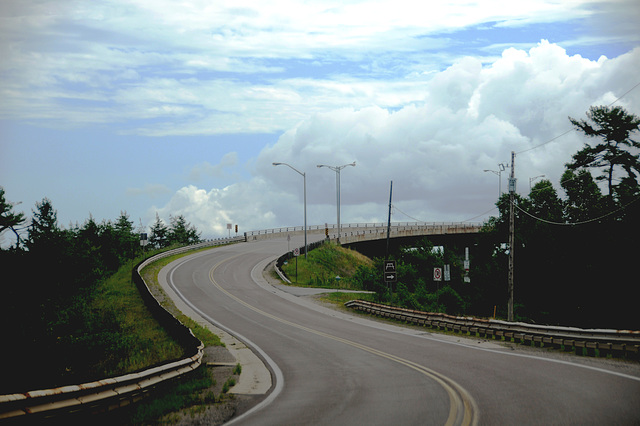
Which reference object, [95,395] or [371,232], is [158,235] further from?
[95,395]

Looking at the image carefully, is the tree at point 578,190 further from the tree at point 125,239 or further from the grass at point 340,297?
the tree at point 125,239

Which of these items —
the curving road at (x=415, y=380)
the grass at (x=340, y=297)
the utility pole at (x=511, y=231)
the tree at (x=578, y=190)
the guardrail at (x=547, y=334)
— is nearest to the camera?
Result: the curving road at (x=415, y=380)

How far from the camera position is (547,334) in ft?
68.6

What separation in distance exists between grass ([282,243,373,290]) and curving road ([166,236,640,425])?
2501cm

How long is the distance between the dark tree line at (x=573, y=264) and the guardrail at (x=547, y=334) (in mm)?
16835

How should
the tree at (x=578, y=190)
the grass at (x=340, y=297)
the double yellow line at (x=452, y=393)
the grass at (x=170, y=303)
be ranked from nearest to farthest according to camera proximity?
the double yellow line at (x=452, y=393) < the grass at (x=170, y=303) < the grass at (x=340, y=297) < the tree at (x=578, y=190)

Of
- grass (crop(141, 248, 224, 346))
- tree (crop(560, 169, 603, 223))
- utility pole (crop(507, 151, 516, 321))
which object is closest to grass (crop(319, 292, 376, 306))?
grass (crop(141, 248, 224, 346))

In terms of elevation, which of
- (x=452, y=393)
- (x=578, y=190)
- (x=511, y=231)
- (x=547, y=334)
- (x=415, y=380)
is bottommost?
(x=415, y=380)

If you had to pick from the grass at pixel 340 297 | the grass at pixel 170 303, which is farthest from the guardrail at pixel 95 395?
the grass at pixel 340 297

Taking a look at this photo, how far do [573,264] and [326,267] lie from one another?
24980 mm

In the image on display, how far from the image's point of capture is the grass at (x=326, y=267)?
2231 inches

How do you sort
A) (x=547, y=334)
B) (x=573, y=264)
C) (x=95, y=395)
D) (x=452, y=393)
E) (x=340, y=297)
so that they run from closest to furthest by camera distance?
1. (x=95, y=395)
2. (x=452, y=393)
3. (x=547, y=334)
4. (x=340, y=297)
5. (x=573, y=264)

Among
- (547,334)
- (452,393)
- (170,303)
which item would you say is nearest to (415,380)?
(452,393)

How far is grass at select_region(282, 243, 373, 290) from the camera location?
5666 centimetres
